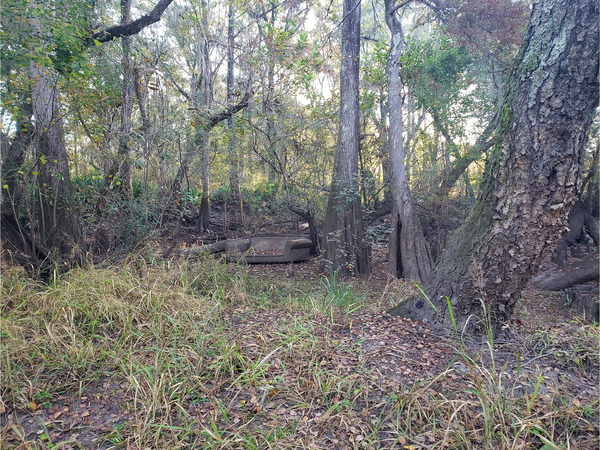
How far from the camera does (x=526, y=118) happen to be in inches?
106

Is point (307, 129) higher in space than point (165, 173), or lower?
higher

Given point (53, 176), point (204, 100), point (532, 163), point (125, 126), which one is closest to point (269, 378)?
point (532, 163)

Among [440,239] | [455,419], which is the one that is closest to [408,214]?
[440,239]

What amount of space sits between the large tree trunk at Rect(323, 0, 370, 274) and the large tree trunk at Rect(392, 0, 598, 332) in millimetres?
3967

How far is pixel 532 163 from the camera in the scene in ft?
8.82

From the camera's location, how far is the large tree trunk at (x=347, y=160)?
278 inches

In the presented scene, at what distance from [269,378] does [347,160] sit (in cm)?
518

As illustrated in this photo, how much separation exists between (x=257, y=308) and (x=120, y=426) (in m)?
1.94

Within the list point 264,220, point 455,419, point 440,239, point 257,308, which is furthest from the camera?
point 264,220

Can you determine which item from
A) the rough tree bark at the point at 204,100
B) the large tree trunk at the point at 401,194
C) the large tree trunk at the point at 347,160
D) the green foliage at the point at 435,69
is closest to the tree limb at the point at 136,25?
the rough tree bark at the point at 204,100

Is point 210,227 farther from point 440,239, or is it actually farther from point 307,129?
point 440,239

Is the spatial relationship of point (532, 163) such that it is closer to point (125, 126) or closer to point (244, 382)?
point (244, 382)

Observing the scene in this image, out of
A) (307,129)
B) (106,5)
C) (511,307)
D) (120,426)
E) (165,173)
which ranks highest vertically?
(106,5)

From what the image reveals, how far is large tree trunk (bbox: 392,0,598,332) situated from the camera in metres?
2.56
